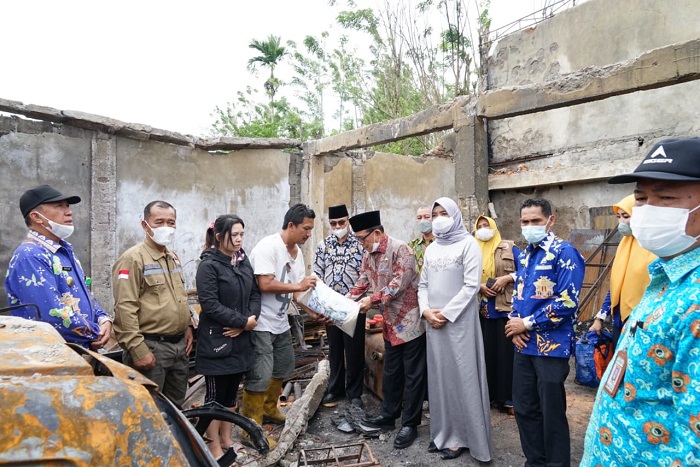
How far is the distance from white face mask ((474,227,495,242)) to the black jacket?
255cm

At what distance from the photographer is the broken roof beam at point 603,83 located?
4.79 meters

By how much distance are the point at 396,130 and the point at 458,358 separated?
463 centimetres

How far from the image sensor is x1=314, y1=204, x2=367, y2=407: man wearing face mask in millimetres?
4863

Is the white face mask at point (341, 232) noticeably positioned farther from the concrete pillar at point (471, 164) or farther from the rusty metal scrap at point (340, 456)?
the concrete pillar at point (471, 164)

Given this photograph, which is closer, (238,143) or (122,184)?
(122,184)

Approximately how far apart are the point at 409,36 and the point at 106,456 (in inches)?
654

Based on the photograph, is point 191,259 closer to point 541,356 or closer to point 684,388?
point 541,356

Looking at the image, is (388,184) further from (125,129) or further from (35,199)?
(35,199)

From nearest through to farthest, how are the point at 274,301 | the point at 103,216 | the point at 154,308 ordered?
the point at 154,308 < the point at 274,301 < the point at 103,216

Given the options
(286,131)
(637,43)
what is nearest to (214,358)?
(637,43)

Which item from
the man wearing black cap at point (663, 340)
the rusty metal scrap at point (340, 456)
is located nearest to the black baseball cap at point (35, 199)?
the rusty metal scrap at point (340, 456)

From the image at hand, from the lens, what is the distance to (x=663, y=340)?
1384 mm

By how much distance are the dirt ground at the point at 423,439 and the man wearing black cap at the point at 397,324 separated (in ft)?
0.43

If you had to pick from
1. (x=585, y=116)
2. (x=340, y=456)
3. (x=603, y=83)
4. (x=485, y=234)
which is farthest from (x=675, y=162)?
(x=585, y=116)
